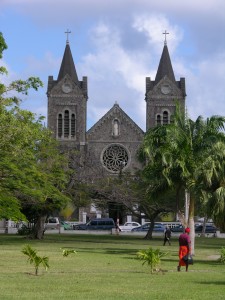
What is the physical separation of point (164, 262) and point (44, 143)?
19812mm

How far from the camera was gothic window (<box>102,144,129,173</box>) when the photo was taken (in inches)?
3332

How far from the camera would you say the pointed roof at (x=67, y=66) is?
8769 cm

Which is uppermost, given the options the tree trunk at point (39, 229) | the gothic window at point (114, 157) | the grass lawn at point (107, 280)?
the gothic window at point (114, 157)

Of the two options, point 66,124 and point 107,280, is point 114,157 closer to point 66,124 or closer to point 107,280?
point 66,124

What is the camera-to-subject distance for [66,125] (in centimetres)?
8662

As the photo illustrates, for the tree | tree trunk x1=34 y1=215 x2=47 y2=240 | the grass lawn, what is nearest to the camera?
the grass lawn

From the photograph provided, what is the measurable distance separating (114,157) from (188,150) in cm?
5537

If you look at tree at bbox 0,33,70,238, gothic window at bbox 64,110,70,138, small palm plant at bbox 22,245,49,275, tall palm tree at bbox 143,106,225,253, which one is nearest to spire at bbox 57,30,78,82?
gothic window at bbox 64,110,70,138

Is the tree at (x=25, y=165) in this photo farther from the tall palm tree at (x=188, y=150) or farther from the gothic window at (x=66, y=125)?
the gothic window at (x=66, y=125)

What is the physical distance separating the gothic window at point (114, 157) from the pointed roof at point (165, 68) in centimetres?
950

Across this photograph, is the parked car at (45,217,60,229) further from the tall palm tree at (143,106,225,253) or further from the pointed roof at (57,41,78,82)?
the tall palm tree at (143,106,225,253)

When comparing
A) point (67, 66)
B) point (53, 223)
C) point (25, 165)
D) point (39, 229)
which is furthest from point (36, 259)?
point (67, 66)

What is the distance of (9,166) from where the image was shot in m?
31.2

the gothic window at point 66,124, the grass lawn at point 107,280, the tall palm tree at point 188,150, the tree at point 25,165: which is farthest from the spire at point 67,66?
the grass lawn at point 107,280
